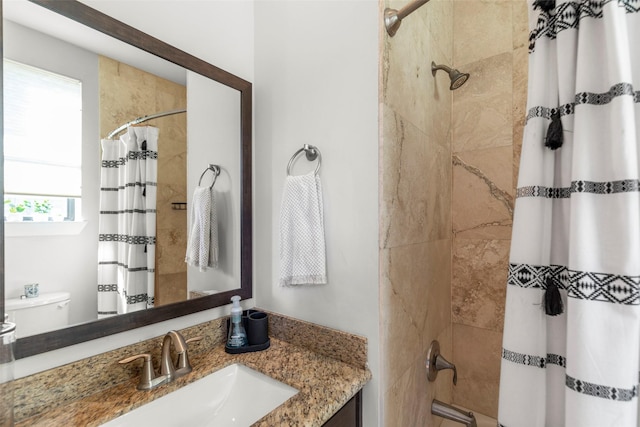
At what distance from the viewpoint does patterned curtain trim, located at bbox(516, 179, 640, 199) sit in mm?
557

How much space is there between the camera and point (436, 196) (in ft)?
4.83

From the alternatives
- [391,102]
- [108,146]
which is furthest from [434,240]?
[108,146]

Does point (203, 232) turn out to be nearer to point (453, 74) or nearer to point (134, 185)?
point (134, 185)

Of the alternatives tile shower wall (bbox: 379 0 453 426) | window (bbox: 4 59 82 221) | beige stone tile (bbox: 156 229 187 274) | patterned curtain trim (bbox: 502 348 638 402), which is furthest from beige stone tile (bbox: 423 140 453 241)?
window (bbox: 4 59 82 221)

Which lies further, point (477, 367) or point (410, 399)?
point (477, 367)

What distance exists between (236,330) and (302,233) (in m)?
0.46

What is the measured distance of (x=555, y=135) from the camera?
0.65 metres

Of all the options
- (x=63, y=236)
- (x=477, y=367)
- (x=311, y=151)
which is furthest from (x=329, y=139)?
(x=477, y=367)

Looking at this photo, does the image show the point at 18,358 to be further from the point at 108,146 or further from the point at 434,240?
the point at 434,240

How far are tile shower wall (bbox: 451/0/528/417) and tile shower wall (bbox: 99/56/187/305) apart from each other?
4.71 ft

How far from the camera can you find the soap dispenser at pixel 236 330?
1125 mm

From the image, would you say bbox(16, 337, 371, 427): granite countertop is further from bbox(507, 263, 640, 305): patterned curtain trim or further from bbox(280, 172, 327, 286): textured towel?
bbox(507, 263, 640, 305): patterned curtain trim

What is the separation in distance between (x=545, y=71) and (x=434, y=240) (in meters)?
0.88

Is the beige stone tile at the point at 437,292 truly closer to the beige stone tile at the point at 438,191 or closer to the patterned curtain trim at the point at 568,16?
the beige stone tile at the point at 438,191
